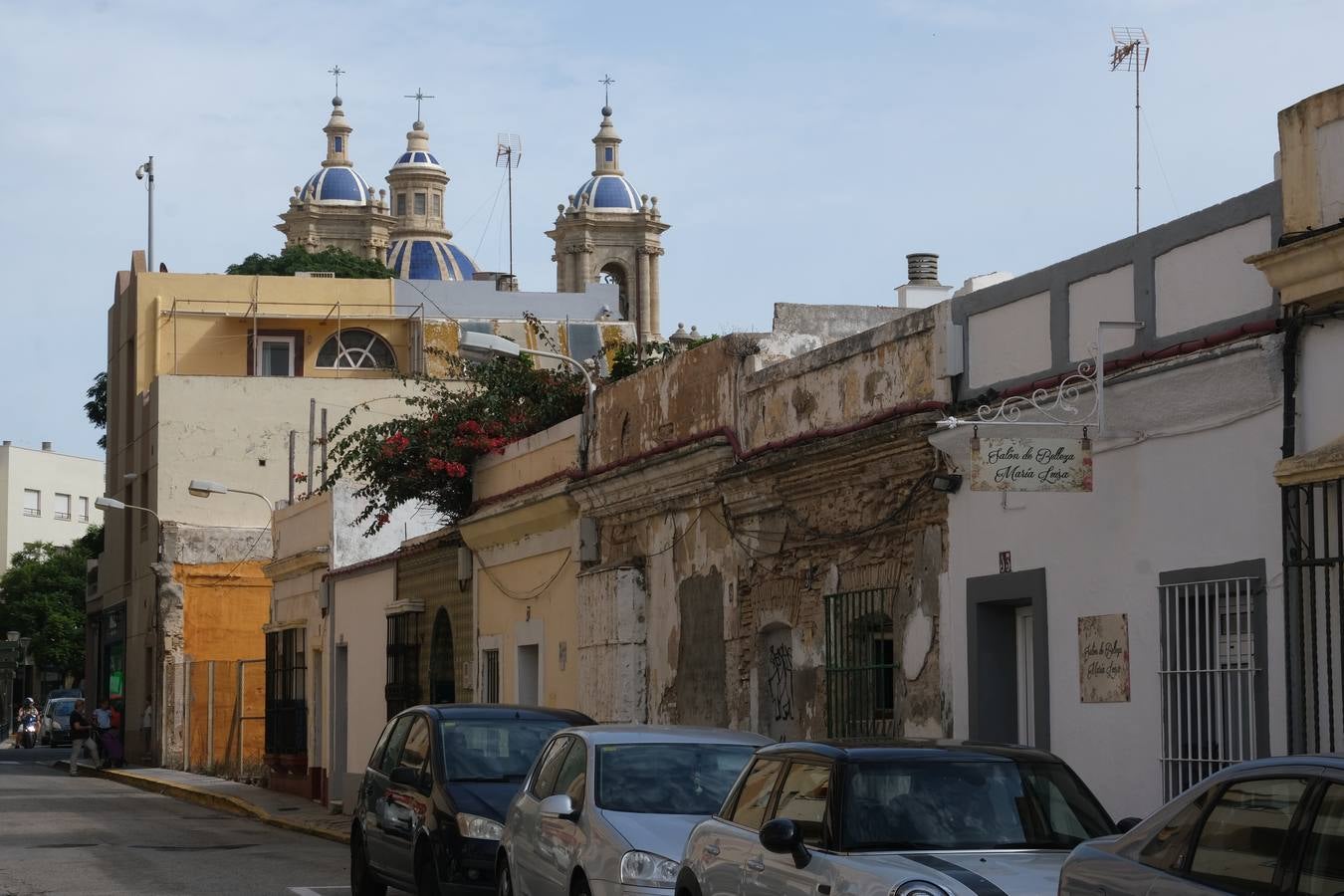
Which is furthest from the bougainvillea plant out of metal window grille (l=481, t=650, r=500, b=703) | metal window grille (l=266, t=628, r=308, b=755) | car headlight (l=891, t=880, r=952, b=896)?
car headlight (l=891, t=880, r=952, b=896)

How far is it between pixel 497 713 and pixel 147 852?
7.13 meters

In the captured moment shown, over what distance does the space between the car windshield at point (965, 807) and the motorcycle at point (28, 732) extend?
2383 inches

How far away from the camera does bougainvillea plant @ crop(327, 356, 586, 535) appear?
24.7m

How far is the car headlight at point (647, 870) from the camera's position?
413 inches

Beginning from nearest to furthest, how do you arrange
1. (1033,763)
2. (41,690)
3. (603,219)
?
(1033,763), (41,690), (603,219)

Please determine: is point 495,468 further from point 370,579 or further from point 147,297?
point 147,297

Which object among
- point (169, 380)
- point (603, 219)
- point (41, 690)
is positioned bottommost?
point (41, 690)

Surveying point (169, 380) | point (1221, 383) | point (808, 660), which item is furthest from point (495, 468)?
point (169, 380)

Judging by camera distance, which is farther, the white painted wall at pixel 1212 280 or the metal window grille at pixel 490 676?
the metal window grille at pixel 490 676

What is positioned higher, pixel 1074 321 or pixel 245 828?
pixel 1074 321

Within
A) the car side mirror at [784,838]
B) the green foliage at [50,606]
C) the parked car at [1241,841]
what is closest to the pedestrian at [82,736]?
the car side mirror at [784,838]

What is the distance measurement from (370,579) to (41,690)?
6772 centimetres

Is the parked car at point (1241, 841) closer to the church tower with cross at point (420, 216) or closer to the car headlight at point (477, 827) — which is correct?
the car headlight at point (477, 827)

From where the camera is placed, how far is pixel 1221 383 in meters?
11.2
